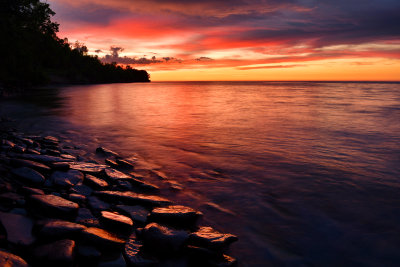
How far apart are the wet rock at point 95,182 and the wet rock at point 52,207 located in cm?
126

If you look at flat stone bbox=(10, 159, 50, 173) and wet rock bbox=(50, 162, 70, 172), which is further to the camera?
wet rock bbox=(50, 162, 70, 172)

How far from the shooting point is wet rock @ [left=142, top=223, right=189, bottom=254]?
3172mm

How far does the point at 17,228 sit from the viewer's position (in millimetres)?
3051

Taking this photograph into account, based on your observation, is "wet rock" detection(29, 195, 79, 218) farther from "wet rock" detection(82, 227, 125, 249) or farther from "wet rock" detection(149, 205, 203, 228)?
"wet rock" detection(149, 205, 203, 228)

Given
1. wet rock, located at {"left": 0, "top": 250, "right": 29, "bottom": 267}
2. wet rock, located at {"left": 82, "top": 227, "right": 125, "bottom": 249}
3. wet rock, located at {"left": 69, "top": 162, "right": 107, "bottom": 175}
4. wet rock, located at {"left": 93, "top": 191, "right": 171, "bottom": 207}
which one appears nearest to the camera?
wet rock, located at {"left": 0, "top": 250, "right": 29, "bottom": 267}

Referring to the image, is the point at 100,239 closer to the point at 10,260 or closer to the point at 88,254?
the point at 88,254

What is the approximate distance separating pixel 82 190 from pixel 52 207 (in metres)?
1.24

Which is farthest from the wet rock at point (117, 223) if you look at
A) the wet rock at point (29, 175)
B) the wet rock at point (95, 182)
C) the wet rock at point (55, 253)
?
the wet rock at point (29, 175)

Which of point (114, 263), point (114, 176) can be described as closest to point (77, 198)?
point (114, 176)

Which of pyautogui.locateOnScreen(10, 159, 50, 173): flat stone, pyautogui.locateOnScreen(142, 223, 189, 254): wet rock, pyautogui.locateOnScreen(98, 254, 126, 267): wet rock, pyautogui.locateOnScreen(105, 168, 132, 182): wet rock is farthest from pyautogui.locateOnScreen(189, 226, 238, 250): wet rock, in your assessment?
pyautogui.locateOnScreen(10, 159, 50, 173): flat stone

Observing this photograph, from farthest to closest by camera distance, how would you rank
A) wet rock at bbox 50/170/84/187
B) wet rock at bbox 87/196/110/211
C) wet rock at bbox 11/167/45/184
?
wet rock at bbox 50/170/84/187, wet rock at bbox 11/167/45/184, wet rock at bbox 87/196/110/211

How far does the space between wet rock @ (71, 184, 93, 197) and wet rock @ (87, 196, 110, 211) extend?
11.5 inches

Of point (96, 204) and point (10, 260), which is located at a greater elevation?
point (10, 260)

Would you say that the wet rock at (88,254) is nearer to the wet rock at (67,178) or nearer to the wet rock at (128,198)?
the wet rock at (128,198)
